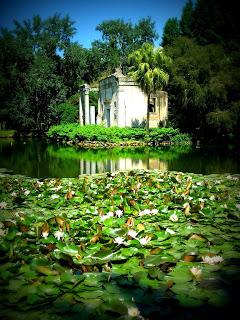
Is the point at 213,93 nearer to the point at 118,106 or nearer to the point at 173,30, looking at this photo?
the point at 118,106

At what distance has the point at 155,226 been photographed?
4.33 metres

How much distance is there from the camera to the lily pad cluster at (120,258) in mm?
2473

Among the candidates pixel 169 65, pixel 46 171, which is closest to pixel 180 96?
pixel 169 65

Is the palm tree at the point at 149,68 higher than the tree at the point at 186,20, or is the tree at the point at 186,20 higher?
the tree at the point at 186,20

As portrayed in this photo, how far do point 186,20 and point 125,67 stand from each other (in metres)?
13.8

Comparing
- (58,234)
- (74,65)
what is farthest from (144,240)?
(74,65)

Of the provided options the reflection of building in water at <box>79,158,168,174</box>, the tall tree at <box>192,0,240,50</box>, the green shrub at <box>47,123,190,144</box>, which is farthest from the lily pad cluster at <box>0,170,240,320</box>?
the tall tree at <box>192,0,240,50</box>

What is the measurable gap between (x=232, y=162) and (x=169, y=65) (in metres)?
14.2

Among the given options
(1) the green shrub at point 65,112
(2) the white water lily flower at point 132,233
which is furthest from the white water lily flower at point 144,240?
(1) the green shrub at point 65,112

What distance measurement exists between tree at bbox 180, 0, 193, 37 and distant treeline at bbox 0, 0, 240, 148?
116 millimetres

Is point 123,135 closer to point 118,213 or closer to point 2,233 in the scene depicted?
point 118,213

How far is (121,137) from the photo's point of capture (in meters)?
24.7

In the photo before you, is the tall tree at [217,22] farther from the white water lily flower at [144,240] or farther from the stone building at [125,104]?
the white water lily flower at [144,240]

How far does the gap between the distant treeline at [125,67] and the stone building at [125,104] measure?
158cm
